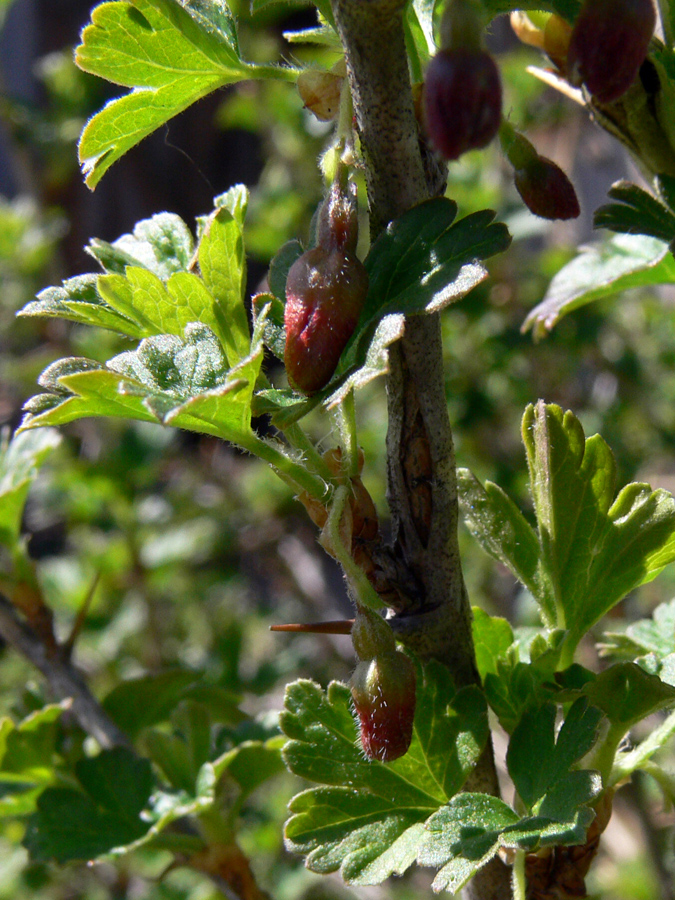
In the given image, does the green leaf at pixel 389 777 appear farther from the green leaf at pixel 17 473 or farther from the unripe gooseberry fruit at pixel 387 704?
the green leaf at pixel 17 473

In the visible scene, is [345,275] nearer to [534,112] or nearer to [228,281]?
[228,281]

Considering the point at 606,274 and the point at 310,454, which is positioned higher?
the point at 310,454

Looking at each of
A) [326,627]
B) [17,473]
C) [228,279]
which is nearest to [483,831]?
[326,627]

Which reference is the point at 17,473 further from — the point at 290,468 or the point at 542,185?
the point at 542,185

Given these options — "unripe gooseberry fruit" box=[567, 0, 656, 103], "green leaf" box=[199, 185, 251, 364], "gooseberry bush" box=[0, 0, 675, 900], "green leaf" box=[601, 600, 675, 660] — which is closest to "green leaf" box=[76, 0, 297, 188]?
"gooseberry bush" box=[0, 0, 675, 900]

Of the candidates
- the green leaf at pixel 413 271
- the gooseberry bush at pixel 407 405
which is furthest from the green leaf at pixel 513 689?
the green leaf at pixel 413 271

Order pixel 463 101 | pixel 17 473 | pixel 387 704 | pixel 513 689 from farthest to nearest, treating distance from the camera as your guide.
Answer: pixel 17 473 < pixel 513 689 < pixel 387 704 < pixel 463 101

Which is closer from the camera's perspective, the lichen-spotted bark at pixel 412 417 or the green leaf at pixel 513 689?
the lichen-spotted bark at pixel 412 417
